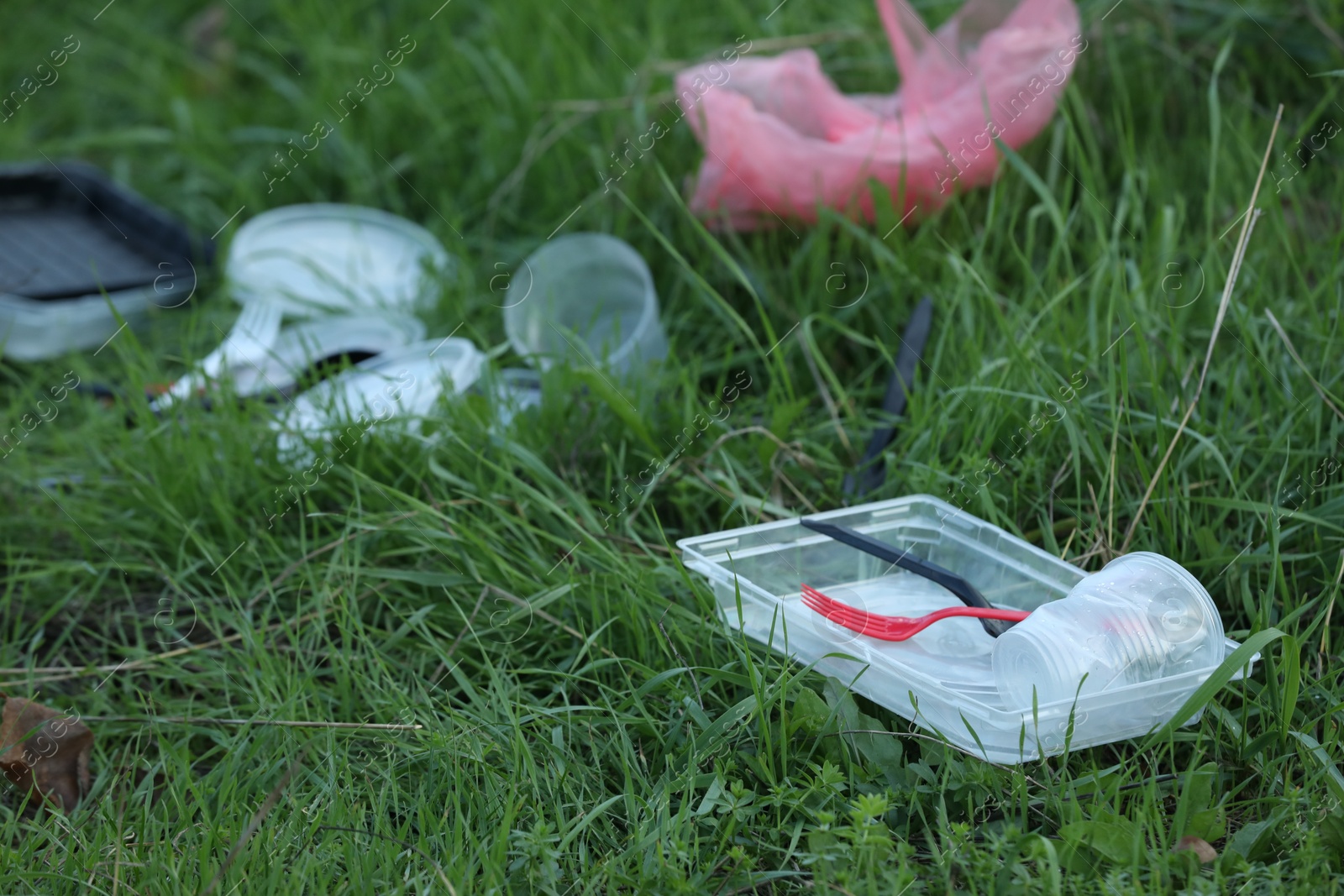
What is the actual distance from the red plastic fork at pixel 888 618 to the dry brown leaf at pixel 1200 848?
0.31m

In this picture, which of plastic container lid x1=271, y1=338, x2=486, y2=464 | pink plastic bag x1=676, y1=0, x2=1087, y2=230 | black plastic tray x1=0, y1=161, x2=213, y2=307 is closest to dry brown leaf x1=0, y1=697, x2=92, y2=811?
plastic container lid x1=271, y1=338, x2=486, y2=464

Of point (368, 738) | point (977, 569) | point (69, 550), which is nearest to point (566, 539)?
point (368, 738)

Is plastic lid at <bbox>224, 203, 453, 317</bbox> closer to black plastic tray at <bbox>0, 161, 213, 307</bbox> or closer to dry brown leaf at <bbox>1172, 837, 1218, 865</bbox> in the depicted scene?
black plastic tray at <bbox>0, 161, 213, 307</bbox>

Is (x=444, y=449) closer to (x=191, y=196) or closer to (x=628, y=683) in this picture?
(x=628, y=683)

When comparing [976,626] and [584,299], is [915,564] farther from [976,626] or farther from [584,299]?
[584,299]

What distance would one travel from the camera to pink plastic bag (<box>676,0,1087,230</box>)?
96.4 inches

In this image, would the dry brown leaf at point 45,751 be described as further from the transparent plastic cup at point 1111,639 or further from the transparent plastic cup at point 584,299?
the transparent plastic cup at point 1111,639

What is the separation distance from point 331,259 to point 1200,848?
2408 mm

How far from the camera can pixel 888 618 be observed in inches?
60.2

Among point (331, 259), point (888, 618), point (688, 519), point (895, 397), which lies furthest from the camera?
point (331, 259)

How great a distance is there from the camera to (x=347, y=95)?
3338 millimetres

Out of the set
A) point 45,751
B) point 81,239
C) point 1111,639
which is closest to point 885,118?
point 1111,639

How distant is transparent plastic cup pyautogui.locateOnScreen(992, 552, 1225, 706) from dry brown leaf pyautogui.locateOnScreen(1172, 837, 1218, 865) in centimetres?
18

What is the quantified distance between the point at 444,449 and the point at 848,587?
2.55 ft
